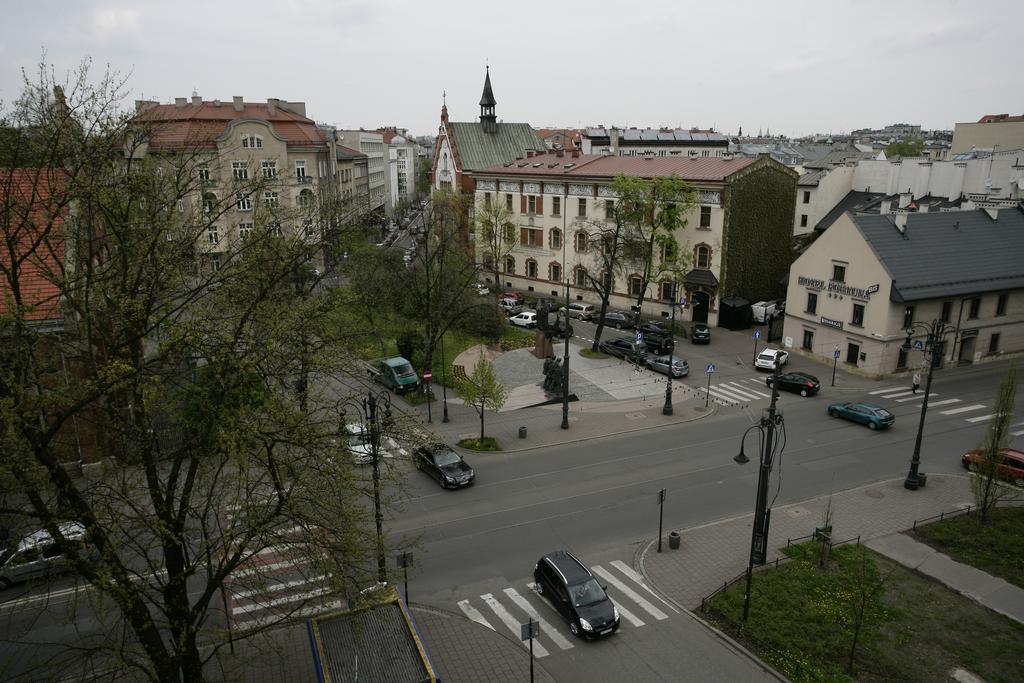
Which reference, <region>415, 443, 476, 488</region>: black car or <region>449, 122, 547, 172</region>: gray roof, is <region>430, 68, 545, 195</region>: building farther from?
<region>415, 443, 476, 488</region>: black car

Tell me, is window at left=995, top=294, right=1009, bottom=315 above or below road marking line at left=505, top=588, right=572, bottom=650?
above

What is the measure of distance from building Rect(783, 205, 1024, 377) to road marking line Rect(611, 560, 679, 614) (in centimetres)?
2377

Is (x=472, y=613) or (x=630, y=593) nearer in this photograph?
(x=472, y=613)

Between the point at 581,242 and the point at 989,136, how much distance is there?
57492 mm

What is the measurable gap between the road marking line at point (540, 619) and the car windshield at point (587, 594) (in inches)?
36.8

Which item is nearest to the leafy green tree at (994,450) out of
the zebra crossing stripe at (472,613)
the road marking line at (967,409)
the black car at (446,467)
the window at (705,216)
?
the road marking line at (967,409)

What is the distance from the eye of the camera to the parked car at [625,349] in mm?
41562

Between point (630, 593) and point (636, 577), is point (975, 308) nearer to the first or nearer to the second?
point (636, 577)

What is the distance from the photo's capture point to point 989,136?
262 feet

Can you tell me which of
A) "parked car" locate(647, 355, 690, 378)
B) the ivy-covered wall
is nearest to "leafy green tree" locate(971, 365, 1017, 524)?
"parked car" locate(647, 355, 690, 378)

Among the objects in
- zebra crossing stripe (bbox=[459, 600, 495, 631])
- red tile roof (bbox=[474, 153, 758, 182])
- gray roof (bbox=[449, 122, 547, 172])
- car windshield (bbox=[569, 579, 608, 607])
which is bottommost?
zebra crossing stripe (bbox=[459, 600, 495, 631])

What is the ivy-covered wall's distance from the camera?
162 feet

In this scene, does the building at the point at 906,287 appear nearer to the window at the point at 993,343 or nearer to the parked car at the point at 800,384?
the window at the point at 993,343

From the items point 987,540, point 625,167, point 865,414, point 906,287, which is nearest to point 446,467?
point 987,540
